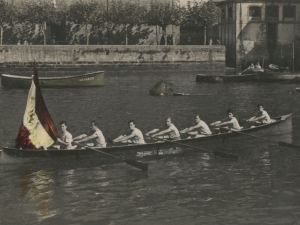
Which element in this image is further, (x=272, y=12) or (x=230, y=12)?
(x=230, y=12)

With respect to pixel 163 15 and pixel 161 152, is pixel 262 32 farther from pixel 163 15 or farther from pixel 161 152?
pixel 161 152

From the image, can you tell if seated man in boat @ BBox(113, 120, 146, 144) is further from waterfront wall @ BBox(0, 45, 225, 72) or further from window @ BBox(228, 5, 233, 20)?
window @ BBox(228, 5, 233, 20)

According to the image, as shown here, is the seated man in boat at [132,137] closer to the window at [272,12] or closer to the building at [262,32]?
the building at [262,32]

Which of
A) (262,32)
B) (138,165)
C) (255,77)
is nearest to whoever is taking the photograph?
(138,165)

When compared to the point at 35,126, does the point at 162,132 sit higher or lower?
lower

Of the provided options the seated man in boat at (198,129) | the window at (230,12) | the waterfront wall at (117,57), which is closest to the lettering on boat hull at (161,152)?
the seated man in boat at (198,129)

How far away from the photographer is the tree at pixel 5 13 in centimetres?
6656

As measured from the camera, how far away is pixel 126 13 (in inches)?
2771

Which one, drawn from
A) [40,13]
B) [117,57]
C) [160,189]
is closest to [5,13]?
[40,13]

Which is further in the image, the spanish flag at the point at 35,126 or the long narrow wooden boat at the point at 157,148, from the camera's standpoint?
the spanish flag at the point at 35,126

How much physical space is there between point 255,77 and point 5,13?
1058 inches

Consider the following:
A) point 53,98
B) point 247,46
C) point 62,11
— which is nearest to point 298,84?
point 247,46

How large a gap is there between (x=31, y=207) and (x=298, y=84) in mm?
41052

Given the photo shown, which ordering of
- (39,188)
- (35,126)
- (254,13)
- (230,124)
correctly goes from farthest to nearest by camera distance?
(254,13), (230,124), (35,126), (39,188)
